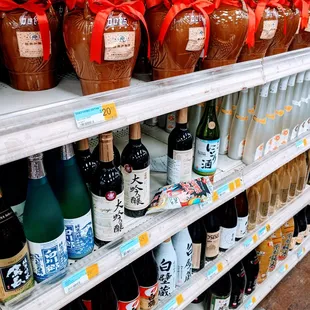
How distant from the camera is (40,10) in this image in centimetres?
73

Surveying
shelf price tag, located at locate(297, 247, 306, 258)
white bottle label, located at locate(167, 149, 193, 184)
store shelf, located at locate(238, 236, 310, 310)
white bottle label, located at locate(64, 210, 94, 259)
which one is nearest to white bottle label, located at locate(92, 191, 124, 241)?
white bottle label, located at locate(64, 210, 94, 259)

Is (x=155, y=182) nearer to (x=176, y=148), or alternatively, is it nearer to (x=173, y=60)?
(x=176, y=148)

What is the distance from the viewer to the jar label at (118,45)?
0.72m

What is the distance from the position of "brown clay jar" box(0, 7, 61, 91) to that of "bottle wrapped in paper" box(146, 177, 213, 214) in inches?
17.8

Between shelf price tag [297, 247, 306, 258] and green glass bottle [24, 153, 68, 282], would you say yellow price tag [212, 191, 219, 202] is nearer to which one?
green glass bottle [24, 153, 68, 282]

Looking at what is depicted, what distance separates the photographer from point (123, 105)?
0.77 m

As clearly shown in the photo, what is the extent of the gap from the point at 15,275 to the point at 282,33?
3.60 feet

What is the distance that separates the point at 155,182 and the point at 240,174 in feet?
1.07

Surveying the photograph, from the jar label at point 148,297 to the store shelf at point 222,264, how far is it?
0.17 feet

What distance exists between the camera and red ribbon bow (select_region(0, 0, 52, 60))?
0.71 metres

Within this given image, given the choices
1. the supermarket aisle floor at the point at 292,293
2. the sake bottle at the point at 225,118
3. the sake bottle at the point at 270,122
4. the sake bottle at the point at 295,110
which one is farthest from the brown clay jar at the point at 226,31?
the supermarket aisle floor at the point at 292,293

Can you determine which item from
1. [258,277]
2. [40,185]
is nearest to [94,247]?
[40,185]

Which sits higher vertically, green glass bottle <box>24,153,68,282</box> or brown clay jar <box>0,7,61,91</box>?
brown clay jar <box>0,7,61,91</box>

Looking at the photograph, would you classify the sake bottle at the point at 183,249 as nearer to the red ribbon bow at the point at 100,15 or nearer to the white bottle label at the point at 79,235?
the white bottle label at the point at 79,235
